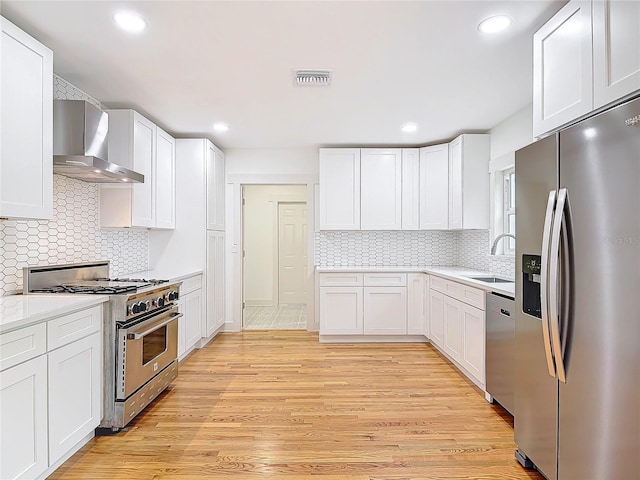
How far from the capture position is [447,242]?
5.25 m

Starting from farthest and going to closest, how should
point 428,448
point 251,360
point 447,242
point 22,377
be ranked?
point 447,242 → point 251,360 → point 428,448 → point 22,377

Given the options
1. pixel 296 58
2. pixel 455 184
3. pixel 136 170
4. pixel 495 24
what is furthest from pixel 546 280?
pixel 136 170

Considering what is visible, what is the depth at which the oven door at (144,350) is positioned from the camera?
98.0 inches

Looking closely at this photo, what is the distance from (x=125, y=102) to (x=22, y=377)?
2526mm

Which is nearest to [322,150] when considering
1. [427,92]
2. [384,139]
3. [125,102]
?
[384,139]

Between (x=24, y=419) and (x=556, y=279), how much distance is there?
249 cm

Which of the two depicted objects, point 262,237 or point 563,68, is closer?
point 563,68

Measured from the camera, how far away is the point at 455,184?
14.8 feet

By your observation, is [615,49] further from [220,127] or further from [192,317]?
[192,317]

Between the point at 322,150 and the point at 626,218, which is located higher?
the point at 322,150

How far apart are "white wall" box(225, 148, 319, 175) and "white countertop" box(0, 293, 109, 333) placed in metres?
3.16

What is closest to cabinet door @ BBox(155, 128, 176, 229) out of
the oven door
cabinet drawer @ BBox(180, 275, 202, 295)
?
cabinet drawer @ BBox(180, 275, 202, 295)

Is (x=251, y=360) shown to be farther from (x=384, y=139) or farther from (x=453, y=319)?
(x=384, y=139)

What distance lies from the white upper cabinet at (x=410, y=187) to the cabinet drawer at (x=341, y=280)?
92cm
